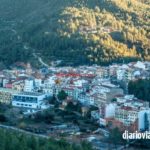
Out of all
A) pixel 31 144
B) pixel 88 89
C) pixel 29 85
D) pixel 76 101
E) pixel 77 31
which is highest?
pixel 77 31

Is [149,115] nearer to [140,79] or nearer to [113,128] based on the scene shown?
[113,128]

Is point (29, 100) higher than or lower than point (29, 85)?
lower

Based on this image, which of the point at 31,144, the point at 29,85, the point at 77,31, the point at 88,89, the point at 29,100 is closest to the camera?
the point at 31,144

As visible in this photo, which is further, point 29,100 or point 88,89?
point 88,89

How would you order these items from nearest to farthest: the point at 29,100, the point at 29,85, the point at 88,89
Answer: the point at 29,100
the point at 88,89
the point at 29,85

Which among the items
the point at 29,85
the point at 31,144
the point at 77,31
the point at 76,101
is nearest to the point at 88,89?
the point at 76,101

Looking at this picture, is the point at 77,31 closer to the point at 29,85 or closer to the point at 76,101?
the point at 29,85
